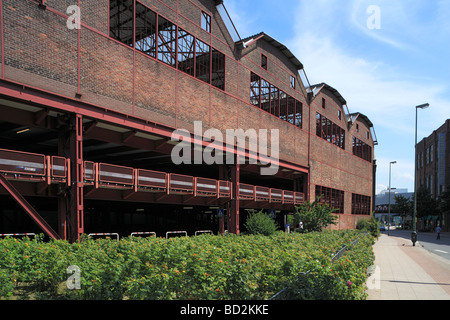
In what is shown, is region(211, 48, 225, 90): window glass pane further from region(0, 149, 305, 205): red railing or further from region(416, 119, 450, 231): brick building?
region(416, 119, 450, 231): brick building

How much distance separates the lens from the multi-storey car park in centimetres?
1605

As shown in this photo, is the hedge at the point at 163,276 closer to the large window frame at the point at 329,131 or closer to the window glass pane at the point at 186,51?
the window glass pane at the point at 186,51

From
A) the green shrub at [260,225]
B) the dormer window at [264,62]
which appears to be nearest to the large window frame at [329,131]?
the dormer window at [264,62]

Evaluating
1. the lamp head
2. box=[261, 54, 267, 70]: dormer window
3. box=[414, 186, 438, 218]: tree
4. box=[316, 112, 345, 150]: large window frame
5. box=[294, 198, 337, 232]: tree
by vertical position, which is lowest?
box=[414, 186, 438, 218]: tree

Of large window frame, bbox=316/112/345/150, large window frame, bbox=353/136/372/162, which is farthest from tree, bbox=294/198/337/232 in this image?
large window frame, bbox=353/136/372/162

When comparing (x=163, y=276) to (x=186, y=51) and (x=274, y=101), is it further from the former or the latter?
(x=274, y=101)

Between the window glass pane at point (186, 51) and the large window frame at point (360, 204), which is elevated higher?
the window glass pane at point (186, 51)

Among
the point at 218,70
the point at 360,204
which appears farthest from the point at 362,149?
the point at 218,70

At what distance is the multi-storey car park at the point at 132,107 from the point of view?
16047mm

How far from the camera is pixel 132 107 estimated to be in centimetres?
2016

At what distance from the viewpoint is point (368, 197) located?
205 ft

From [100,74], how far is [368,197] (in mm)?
56386

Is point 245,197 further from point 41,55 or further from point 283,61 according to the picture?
point 41,55
